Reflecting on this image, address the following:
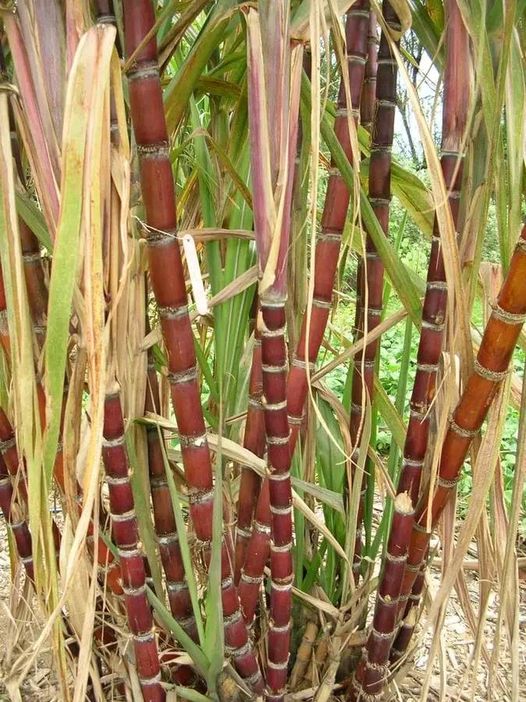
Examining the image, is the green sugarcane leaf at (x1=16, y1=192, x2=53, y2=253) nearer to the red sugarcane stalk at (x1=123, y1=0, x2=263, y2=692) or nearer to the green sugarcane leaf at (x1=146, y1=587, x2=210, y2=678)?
the red sugarcane stalk at (x1=123, y1=0, x2=263, y2=692)

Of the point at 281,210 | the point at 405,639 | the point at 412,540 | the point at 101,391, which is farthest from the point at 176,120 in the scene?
the point at 405,639

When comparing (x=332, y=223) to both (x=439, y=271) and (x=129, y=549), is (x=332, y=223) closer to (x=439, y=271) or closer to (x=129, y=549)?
(x=439, y=271)

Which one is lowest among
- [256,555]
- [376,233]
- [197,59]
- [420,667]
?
[420,667]

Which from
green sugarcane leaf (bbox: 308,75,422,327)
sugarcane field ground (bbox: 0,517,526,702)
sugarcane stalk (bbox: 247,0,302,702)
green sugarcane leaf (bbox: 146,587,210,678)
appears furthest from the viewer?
sugarcane field ground (bbox: 0,517,526,702)

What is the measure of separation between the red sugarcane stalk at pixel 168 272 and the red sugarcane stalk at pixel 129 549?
0.19 ft

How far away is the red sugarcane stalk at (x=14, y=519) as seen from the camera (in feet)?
2.63

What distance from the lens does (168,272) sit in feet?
2.05

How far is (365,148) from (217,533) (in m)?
0.51

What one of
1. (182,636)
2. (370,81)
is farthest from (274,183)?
(182,636)

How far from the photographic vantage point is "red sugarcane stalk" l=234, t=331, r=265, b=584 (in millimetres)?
800

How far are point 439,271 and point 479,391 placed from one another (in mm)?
125

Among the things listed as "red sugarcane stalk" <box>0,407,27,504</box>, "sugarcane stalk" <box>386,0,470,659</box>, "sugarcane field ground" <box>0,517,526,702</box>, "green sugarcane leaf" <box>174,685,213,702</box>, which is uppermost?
"sugarcane stalk" <box>386,0,470,659</box>

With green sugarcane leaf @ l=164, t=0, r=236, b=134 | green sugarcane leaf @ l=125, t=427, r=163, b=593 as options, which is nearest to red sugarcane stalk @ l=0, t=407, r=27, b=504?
green sugarcane leaf @ l=125, t=427, r=163, b=593

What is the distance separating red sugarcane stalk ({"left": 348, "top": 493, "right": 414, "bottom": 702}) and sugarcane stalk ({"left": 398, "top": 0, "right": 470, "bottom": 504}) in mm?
28
